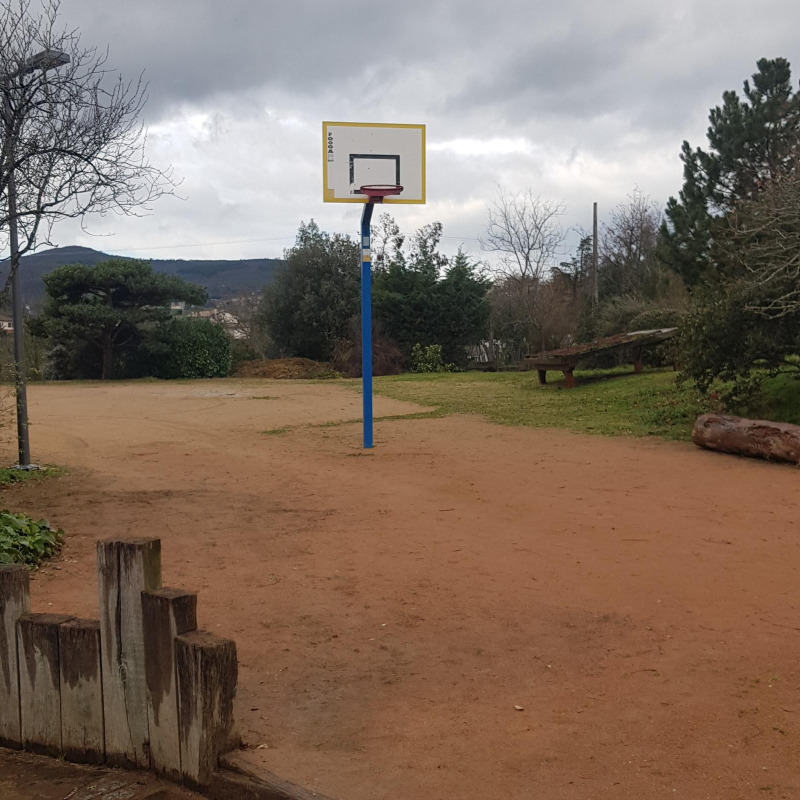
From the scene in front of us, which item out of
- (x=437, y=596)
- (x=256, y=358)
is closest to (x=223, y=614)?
(x=437, y=596)

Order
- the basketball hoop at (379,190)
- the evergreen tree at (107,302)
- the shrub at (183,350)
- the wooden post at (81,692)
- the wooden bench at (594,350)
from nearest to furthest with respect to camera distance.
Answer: the wooden post at (81,692) → the basketball hoop at (379,190) → the wooden bench at (594,350) → the evergreen tree at (107,302) → the shrub at (183,350)

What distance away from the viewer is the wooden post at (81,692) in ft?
10.8

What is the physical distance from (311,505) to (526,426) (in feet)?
20.9

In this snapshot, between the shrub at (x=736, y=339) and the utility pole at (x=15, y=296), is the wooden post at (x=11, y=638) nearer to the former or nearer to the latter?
the utility pole at (x=15, y=296)

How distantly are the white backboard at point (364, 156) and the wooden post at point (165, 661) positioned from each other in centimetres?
945

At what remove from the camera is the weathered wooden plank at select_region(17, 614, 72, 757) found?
3361 millimetres

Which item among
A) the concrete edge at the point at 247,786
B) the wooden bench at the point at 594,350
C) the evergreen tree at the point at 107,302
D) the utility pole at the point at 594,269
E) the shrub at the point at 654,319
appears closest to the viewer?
the concrete edge at the point at 247,786

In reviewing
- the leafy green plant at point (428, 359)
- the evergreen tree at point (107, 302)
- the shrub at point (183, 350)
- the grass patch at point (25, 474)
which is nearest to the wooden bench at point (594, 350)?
the leafy green plant at point (428, 359)

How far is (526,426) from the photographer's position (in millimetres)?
13664

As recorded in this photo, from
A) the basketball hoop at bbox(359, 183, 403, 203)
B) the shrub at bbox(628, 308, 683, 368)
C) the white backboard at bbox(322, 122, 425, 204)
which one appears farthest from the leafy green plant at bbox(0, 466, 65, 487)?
the shrub at bbox(628, 308, 683, 368)

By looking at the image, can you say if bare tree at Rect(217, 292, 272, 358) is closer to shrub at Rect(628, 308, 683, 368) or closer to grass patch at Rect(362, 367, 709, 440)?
grass patch at Rect(362, 367, 709, 440)

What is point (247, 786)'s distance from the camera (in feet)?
9.70

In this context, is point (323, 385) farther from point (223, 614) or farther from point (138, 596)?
point (138, 596)

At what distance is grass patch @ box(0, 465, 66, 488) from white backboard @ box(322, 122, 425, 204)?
5.03 meters
